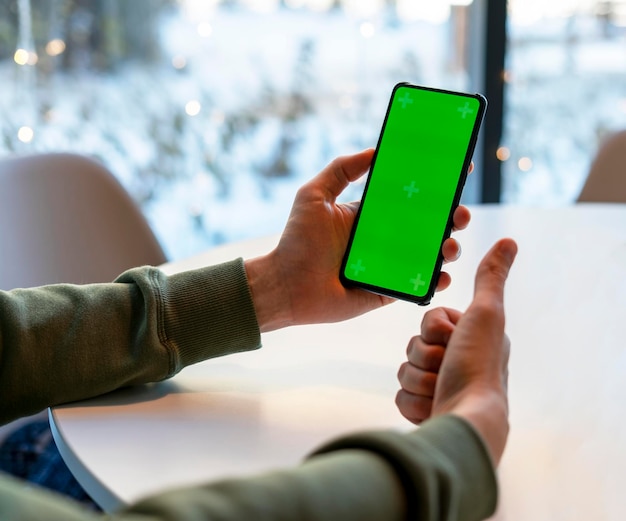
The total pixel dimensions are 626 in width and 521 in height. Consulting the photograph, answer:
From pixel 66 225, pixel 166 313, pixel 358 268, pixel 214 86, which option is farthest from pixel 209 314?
pixel 214 86

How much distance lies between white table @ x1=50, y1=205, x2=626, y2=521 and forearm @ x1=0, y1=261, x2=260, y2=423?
0.08 feet

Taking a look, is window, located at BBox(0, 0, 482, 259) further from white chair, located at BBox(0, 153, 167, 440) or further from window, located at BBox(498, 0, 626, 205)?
white chair, located at BBox(0, 153, 167, 440)

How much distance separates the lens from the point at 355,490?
16.3 inches

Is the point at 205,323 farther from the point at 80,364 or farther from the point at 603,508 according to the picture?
the point at 603,508

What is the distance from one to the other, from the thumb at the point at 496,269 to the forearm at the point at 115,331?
0.23 meters

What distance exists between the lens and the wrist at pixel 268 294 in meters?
0.82

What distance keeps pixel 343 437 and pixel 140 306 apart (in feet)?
1.19

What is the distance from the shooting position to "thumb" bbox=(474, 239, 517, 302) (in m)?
0.64

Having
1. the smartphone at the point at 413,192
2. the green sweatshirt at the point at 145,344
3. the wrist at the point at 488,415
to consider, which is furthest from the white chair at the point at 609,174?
the wrist at the point at 488,415

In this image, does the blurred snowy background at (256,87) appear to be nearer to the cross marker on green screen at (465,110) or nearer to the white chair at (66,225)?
the white chair at (66,225)

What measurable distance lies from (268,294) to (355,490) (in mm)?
418

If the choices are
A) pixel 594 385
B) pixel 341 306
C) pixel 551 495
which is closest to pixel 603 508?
pixel 551 495

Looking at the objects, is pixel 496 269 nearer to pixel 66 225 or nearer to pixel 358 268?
pixel 358 268

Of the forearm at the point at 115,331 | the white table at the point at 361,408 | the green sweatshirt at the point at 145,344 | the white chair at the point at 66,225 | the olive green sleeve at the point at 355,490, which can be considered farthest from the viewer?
the white chair at the point at 66,225
